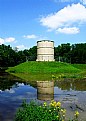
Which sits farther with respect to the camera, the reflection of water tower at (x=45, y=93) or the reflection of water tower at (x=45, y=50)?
the reflection of water tower at (x=45, y=50)

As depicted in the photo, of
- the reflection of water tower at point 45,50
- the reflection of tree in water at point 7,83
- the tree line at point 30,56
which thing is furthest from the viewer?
the tree line at point 30,56

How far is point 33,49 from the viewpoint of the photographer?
155250 mm

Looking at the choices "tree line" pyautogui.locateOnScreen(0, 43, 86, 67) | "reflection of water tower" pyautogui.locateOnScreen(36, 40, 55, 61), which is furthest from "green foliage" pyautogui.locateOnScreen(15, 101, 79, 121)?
"tree line" pyautogui.locateOnScreen(0, 43, 86, 67)

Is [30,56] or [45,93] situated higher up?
[30,56]

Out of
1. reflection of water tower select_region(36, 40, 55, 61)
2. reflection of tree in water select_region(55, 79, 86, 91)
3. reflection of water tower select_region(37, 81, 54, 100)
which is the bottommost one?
reflection of water tower select_region(37, 81, 54, 100)

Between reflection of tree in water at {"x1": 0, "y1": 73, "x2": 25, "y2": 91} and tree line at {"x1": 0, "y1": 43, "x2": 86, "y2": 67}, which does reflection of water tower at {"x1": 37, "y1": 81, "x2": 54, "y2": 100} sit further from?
tree line at {"x1": 0, "y1": 43, "x2": 86, "y2": 67}

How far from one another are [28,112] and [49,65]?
55.7 metres

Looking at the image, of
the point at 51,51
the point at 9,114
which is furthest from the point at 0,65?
the point at 9,114

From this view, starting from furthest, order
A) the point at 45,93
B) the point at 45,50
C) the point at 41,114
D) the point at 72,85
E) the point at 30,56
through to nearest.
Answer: the point at 30,56, the point at 45,50, the point at 72,85, the point at 45,93, the point at 41,114

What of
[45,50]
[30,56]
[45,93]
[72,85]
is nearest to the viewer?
[45,93]

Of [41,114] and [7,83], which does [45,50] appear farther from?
[41,114]

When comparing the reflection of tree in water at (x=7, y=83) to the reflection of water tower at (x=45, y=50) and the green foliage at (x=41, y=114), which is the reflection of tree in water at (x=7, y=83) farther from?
the reflection of water tower at (x=45, y=50)

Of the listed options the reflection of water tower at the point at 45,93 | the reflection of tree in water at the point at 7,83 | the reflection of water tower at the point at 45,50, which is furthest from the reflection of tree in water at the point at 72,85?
the reflection of water tower at the point at 45,50

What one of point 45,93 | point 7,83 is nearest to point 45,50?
point 7,83
